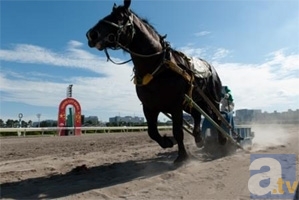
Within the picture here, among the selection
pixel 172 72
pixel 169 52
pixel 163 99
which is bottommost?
pixel 163 99

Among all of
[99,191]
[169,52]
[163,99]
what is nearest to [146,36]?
[169,52]

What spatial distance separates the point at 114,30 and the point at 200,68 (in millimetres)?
2948

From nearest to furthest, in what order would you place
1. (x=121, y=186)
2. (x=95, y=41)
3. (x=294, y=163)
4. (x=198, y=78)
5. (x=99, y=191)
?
(x=99, y=191) → (x=121, y=186) → (x=95, y=41) → (x=294, y=163) → (x=198, y=78)

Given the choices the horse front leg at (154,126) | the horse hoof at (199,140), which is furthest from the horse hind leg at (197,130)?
the horse front leg at (154,126)

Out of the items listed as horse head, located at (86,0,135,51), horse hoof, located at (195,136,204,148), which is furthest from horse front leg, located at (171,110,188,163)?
horse head, located at (86,0,135,51)

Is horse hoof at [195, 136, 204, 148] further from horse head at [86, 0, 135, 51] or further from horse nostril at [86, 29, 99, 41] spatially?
horse nostril at [86, 29, 99, 41]

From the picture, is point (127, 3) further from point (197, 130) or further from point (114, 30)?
point (197, 130)

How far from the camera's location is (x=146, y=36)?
6.40m

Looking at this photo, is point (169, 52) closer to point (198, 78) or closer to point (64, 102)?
point (198, 78)

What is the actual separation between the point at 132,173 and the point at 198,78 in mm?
2721

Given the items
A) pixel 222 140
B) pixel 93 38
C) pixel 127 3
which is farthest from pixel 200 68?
pixel 93 38

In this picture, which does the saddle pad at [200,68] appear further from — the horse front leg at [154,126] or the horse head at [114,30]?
the horse head at [114,30]

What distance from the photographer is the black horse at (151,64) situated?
566 centimetres

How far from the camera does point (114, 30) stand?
5.63 meters
